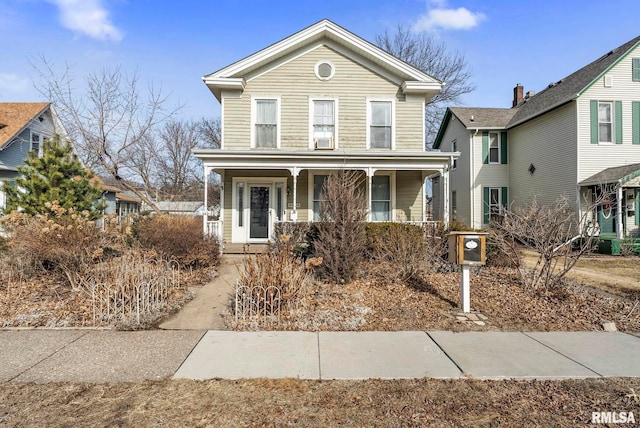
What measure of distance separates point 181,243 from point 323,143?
662 centimetres

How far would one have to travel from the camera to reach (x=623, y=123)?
14.4 meters

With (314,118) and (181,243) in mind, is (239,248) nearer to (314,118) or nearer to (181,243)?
(181,243)

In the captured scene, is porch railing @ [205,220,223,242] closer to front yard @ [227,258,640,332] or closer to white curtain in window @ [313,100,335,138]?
white curtain in window @ [313,100,335,138]

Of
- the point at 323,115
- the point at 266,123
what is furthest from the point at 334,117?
the point at 266,123

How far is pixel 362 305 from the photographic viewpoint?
5625 mm

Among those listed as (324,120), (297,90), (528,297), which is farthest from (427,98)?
(528,297)

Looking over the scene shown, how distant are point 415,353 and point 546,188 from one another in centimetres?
1557

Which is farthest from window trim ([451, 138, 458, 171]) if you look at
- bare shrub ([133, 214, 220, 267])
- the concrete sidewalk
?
the concrete sidewalk

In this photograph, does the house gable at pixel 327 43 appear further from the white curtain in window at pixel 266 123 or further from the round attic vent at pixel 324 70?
the white curtain in window at pixel 266 123

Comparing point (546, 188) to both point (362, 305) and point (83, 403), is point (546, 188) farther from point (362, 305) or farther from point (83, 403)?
point (83, 403)

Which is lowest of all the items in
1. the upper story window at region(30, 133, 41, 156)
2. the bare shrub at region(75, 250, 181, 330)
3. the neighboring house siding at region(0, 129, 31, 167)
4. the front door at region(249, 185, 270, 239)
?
the bare shrub at region(75, 250, 181, 330)

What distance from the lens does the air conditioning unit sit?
12.5 meters

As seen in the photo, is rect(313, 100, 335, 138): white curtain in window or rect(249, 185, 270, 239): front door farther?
rect(313, 100, 335, 138): white curtain in window

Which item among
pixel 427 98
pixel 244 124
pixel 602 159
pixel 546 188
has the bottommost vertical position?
pixel 546 188
